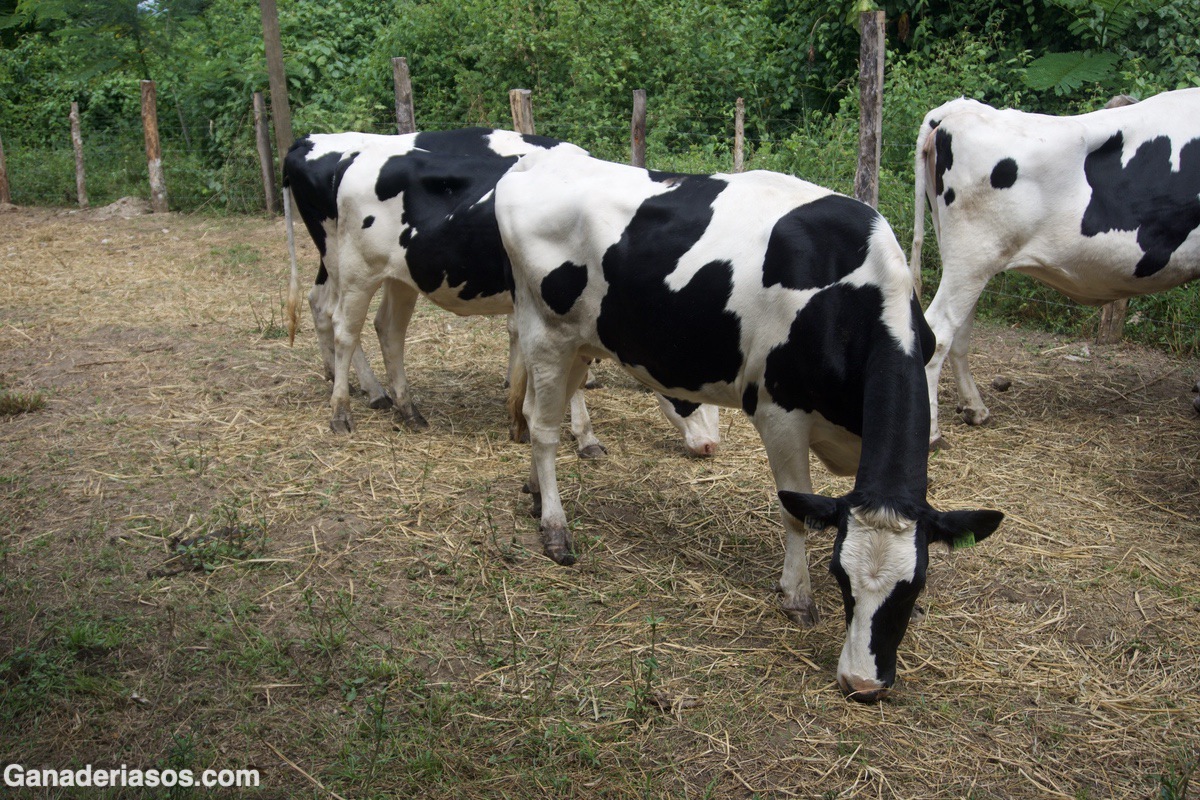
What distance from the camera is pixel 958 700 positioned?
3.90 metres

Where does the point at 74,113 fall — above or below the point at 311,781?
above

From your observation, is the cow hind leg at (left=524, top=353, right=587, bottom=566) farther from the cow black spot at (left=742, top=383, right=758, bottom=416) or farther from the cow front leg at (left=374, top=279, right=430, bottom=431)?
the cow front leg at (left=374, top=279, right=430, bottom=431)

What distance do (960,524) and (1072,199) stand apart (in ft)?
11.7

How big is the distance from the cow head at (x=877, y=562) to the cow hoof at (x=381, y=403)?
426cm

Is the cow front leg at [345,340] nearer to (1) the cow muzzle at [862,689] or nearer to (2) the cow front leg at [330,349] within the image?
(2) the cow front leg at [330,349]

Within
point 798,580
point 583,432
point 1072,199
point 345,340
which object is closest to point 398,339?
point 345,340

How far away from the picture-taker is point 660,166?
12.0 m

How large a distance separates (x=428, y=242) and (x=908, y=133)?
19.0 ft

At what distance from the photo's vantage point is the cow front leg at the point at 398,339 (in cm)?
701

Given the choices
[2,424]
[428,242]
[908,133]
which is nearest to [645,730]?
[428,242]

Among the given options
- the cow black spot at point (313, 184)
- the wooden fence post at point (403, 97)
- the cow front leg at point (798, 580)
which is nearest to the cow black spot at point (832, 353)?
the cow front leg at point (798, 580)

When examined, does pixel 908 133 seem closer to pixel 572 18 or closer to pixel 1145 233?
pixel 1145 233

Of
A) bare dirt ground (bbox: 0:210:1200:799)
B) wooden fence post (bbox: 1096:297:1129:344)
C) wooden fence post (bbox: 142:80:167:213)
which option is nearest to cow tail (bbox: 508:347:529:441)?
bare dirt ground (bbox: 0:210:1200:799)

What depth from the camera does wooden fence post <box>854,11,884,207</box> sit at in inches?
316
